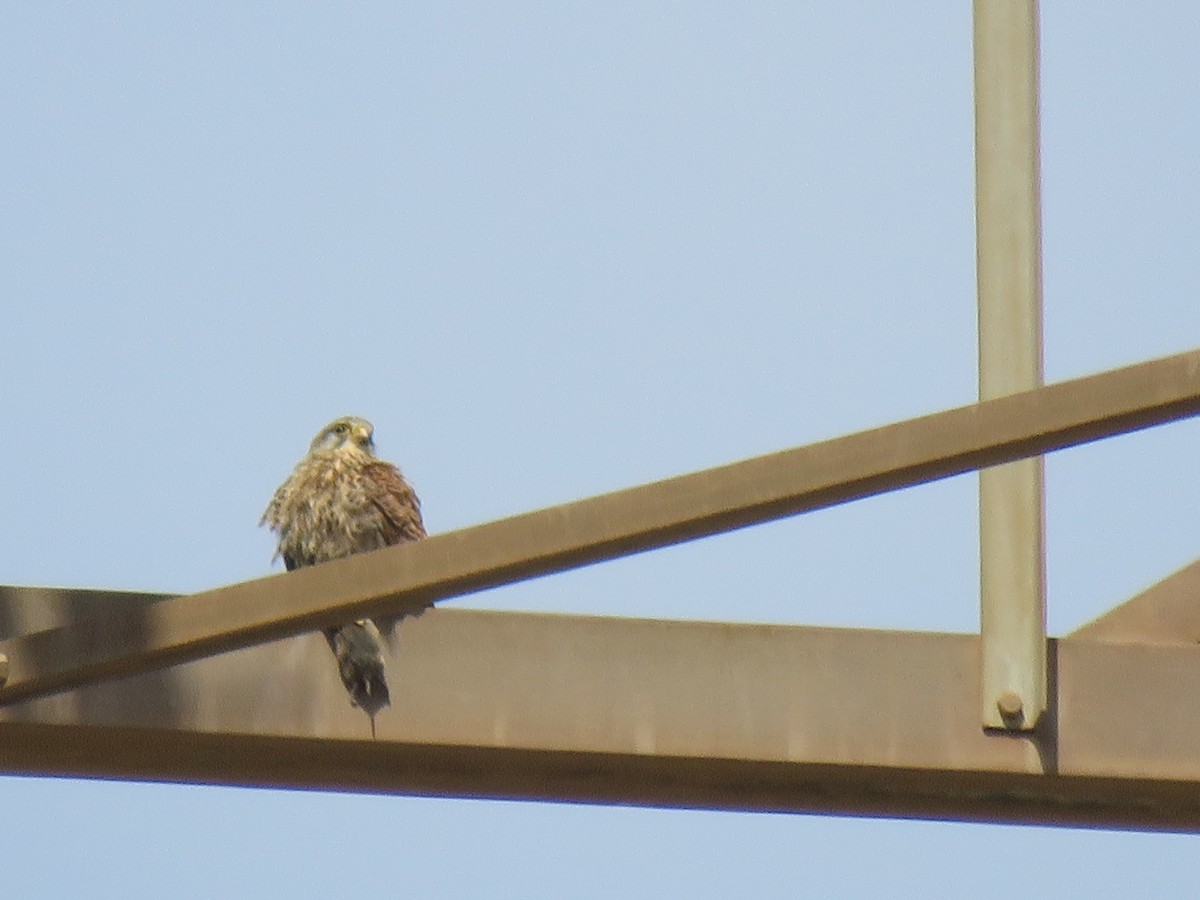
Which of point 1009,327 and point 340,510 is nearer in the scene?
point 1009,327

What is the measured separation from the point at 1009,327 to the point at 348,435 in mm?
2453

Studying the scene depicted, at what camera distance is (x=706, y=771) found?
8.52 ft

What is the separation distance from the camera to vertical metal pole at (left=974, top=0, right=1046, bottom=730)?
257 cm

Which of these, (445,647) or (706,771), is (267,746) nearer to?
(445,647)

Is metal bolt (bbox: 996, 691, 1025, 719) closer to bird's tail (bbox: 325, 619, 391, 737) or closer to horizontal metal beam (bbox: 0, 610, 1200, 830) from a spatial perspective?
horizontal metal beam (bbox: 0, 610, 1200, 830)

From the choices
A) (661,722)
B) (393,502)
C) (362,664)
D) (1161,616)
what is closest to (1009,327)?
(1161,616)

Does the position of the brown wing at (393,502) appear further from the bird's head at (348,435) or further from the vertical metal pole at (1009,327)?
the vertical metal pole at (1009,327)

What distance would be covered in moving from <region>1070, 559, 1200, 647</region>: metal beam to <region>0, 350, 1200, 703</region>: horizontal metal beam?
0.66m

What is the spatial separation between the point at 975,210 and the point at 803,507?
0.76 metres

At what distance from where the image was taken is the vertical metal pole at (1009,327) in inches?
101

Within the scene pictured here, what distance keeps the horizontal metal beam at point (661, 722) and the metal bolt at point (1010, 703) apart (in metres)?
0.04

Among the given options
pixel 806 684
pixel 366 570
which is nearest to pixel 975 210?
pixel 806 684

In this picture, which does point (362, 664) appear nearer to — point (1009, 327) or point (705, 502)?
point (705, 502)

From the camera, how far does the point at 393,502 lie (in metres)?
3.98
